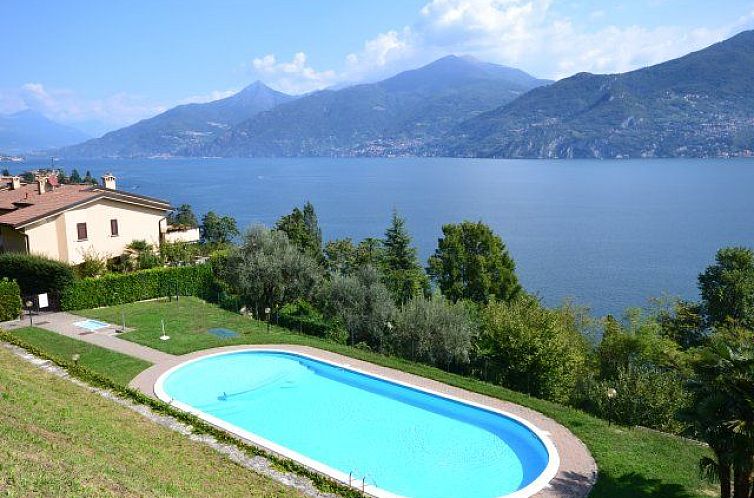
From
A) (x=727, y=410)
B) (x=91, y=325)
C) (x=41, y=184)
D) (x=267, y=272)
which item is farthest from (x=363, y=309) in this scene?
(x=41, y=184)

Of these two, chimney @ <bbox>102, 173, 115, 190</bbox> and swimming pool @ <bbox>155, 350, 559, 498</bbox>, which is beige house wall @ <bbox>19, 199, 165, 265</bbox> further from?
swimming pool @ <bbox>155, 350, 559, 498</bbox>

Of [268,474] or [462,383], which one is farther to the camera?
[462,383]

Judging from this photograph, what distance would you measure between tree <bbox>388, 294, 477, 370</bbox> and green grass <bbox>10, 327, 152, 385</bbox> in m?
10.5

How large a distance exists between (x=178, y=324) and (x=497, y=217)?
74131 mm

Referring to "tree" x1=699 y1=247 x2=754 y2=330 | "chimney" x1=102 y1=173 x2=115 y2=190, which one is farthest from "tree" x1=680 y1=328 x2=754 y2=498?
"chimney" x1=102 y1=173 x2=115 y2=190

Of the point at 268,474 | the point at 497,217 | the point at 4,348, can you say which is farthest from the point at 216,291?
the point at 497,217

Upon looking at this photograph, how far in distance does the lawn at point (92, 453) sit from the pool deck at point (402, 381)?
12.5 feet

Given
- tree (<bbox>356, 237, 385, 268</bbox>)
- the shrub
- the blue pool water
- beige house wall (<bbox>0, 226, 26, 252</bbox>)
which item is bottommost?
the blue pool water

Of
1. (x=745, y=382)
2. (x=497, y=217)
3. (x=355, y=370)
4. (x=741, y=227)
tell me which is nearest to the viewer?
(x=745, y=382)

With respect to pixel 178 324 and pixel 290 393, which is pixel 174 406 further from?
pixel 178 324

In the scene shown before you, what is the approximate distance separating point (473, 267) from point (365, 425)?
18.1 m

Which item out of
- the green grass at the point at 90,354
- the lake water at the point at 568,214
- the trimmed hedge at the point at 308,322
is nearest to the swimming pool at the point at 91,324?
the green grass at the point at 90,354

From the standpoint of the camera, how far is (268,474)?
1348 centimetres

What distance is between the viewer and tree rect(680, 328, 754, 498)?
33.7 ft
